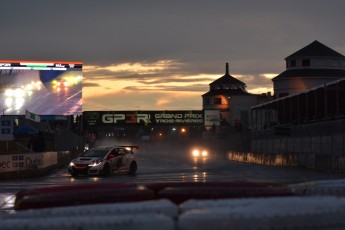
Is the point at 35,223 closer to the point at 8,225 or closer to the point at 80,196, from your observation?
the point at 8,225

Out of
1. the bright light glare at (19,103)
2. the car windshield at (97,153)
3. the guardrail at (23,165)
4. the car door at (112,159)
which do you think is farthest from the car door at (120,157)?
the bright light glare at (19,103)

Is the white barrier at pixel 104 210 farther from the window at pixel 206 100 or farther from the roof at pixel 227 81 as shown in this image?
the roof at pixel 227 81

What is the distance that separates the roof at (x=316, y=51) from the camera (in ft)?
315

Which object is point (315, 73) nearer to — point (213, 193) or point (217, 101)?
point (217, 101)

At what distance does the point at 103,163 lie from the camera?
30422 millimetres

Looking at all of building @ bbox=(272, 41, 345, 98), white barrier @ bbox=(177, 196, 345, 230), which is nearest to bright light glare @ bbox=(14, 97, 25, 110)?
building @ bbox=(272, 41, 345, 98)

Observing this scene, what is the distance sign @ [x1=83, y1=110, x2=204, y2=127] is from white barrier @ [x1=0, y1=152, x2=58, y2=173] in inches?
2721

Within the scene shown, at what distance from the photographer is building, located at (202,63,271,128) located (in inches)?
4843

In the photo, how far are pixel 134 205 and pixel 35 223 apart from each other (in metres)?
0.71

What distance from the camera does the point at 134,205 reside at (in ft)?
15.1

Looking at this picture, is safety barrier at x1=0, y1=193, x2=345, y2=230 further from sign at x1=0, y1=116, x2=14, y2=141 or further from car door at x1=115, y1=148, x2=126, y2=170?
sign at x1=0, y1=116, x2=14, y2=141

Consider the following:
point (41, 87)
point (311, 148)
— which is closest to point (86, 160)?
point (311, 148)

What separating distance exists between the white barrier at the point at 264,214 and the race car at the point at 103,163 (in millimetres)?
25883

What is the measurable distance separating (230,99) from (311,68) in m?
35.4
